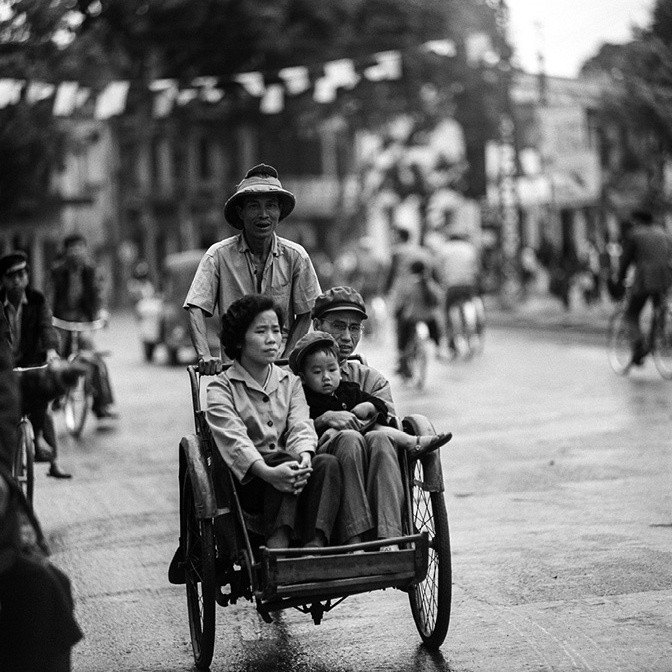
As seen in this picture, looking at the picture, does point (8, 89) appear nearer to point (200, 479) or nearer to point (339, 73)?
point (339, 73)

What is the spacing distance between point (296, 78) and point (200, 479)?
2544 centimetres

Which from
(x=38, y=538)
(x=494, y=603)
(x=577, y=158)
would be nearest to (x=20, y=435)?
(x=494, y=603)

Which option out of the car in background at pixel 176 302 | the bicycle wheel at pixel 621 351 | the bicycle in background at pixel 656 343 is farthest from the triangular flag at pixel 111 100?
the bicycle in background at pixel 656 343

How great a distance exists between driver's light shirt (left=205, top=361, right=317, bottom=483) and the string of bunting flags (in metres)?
20.2

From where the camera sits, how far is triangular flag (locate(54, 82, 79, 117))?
1059 inches

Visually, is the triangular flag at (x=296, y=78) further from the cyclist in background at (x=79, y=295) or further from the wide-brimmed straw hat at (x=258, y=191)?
the wide-brimmed straw hat at (x=258, y=191)

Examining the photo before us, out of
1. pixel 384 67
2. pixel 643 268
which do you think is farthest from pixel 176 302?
pixel 384 67

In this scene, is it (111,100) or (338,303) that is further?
(111,100)

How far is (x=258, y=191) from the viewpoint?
6711mm

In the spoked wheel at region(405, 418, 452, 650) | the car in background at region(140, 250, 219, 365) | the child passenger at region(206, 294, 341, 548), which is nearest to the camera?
the child passenger at region(206, 294, 341, 548)

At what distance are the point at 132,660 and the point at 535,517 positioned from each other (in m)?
3.26

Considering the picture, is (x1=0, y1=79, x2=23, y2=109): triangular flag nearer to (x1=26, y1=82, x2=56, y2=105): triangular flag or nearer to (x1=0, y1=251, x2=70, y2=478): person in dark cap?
(x1=26, y1=82, x2=56, y2=105): triangular flag

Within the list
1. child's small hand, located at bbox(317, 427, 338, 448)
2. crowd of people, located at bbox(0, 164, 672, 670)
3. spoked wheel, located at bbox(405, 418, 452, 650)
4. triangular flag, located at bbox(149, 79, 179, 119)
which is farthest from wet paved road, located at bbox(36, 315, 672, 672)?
triangular flag, located at bbox(149, 79, 179, 119)

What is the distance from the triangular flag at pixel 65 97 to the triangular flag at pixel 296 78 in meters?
4.67
